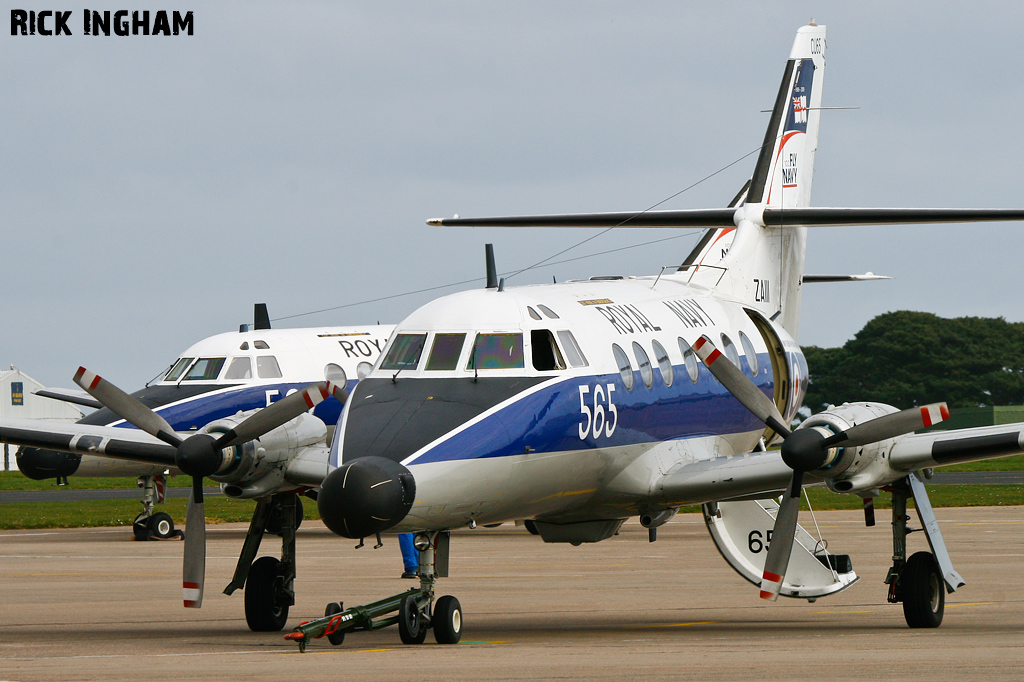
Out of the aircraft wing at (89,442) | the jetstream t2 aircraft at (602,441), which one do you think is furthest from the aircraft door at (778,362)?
the aircraft wing at (89,442)

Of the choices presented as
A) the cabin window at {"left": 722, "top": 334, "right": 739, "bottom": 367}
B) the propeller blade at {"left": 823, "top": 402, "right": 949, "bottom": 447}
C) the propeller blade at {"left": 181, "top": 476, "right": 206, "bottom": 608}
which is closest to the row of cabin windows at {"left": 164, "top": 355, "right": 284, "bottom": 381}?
the propeller blade at {"left": 181, "top": 476, "right": 206, "bottom": 608}

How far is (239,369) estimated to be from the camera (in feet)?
90.7

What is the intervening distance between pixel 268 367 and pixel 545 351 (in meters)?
14.4

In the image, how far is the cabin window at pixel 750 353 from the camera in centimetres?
1877

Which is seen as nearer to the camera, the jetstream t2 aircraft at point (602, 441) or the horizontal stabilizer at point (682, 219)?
the jetstream t2 aircraft at point (602, 441)

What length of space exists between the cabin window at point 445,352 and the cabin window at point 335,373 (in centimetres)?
1481

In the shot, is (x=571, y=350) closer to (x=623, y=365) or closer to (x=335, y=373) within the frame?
(x=623, y=365)

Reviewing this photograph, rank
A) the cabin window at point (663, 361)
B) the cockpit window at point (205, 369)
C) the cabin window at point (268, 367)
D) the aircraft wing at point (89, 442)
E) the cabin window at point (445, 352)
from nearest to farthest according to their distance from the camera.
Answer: the cabin window at point (445, 352)
the aircraft wing at point (89, 442)
the cabin window at point (663, 361)
the cockpit window at point (205, 369)
the cabin window at point (268, 367)

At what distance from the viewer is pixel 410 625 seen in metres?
13.2

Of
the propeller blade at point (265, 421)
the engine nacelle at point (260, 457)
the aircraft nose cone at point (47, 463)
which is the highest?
the propeller blade at point (265, 421)

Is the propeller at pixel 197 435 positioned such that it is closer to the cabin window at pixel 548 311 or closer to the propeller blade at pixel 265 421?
the propeller blade at pixel 265 421

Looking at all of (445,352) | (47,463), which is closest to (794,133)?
(445,352)

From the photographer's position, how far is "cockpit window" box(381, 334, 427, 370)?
1412 cm

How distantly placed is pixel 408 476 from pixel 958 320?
100 m
